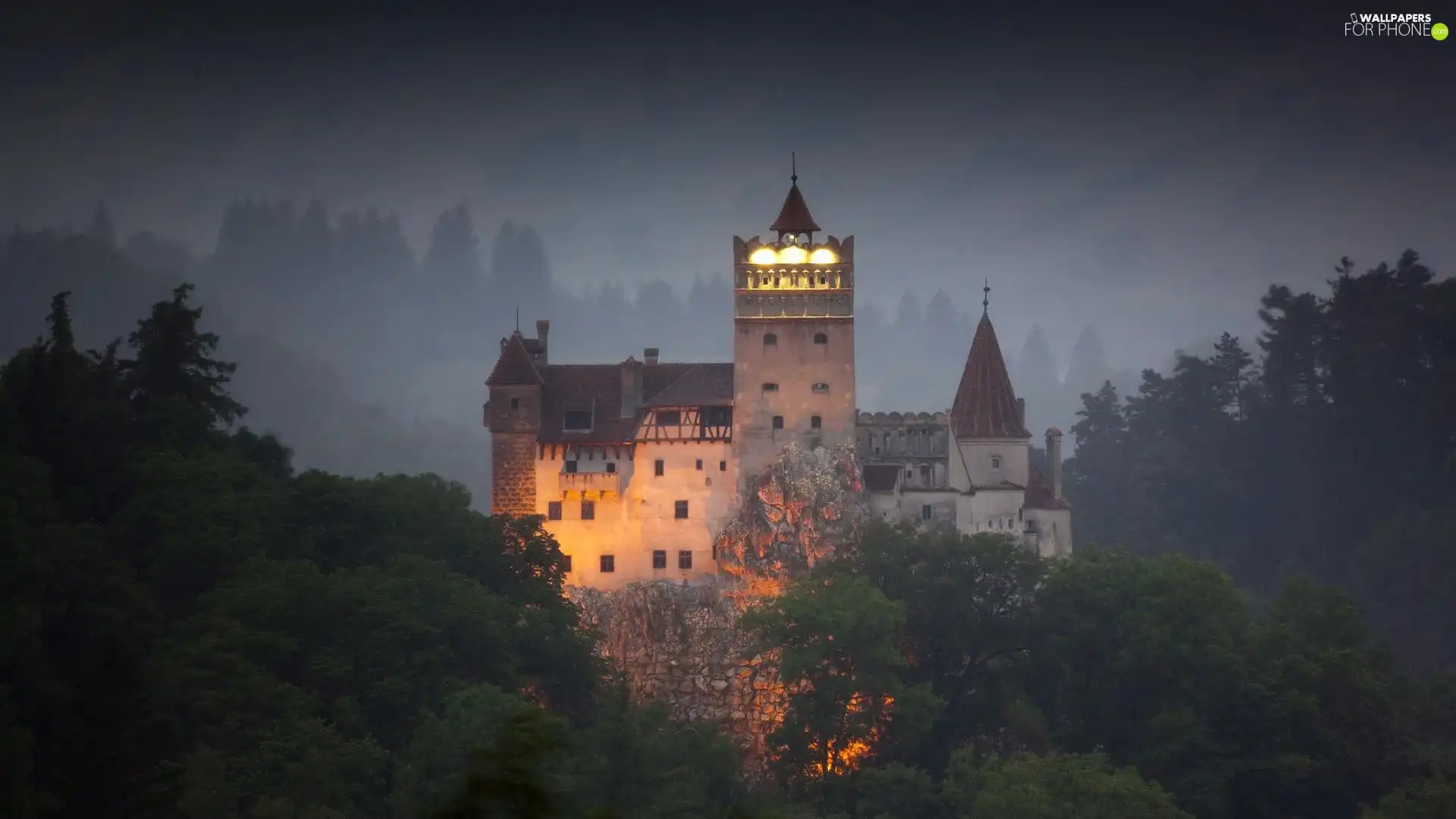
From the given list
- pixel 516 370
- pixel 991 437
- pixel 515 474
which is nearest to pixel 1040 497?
pixel 991 437

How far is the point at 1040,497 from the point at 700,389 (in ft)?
42.9

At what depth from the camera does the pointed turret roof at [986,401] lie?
84.3 meters

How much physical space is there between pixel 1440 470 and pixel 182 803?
77088 mm

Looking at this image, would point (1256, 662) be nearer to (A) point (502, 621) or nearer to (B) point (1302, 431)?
(A) point (502, 621)

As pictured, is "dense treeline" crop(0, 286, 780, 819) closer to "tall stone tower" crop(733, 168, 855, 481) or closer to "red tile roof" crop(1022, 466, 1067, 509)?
"tall stone tower" crop(733, 168, 855, 481)

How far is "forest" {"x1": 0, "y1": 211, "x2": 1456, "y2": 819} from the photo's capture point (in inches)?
2149

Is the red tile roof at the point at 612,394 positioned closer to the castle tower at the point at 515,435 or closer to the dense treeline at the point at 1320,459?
the castle tower at the point at 515,435

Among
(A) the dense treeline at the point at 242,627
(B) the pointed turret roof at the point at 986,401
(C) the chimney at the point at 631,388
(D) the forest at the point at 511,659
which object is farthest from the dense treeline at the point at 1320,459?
(A) the dense treeline at the point at 242,627

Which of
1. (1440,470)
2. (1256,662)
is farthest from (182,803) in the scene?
(1440,470)

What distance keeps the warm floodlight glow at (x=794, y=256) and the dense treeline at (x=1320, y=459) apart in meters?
38.1

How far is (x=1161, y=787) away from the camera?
7206cm

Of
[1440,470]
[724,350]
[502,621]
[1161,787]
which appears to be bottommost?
[1161,787]

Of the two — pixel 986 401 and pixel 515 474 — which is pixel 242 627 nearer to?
pixel 515 474

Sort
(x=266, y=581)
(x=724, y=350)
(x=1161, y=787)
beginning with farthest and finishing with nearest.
A: 1. (x=724, y=350)
2. (x=1161, y=787)
3. (x=266, y=581)
